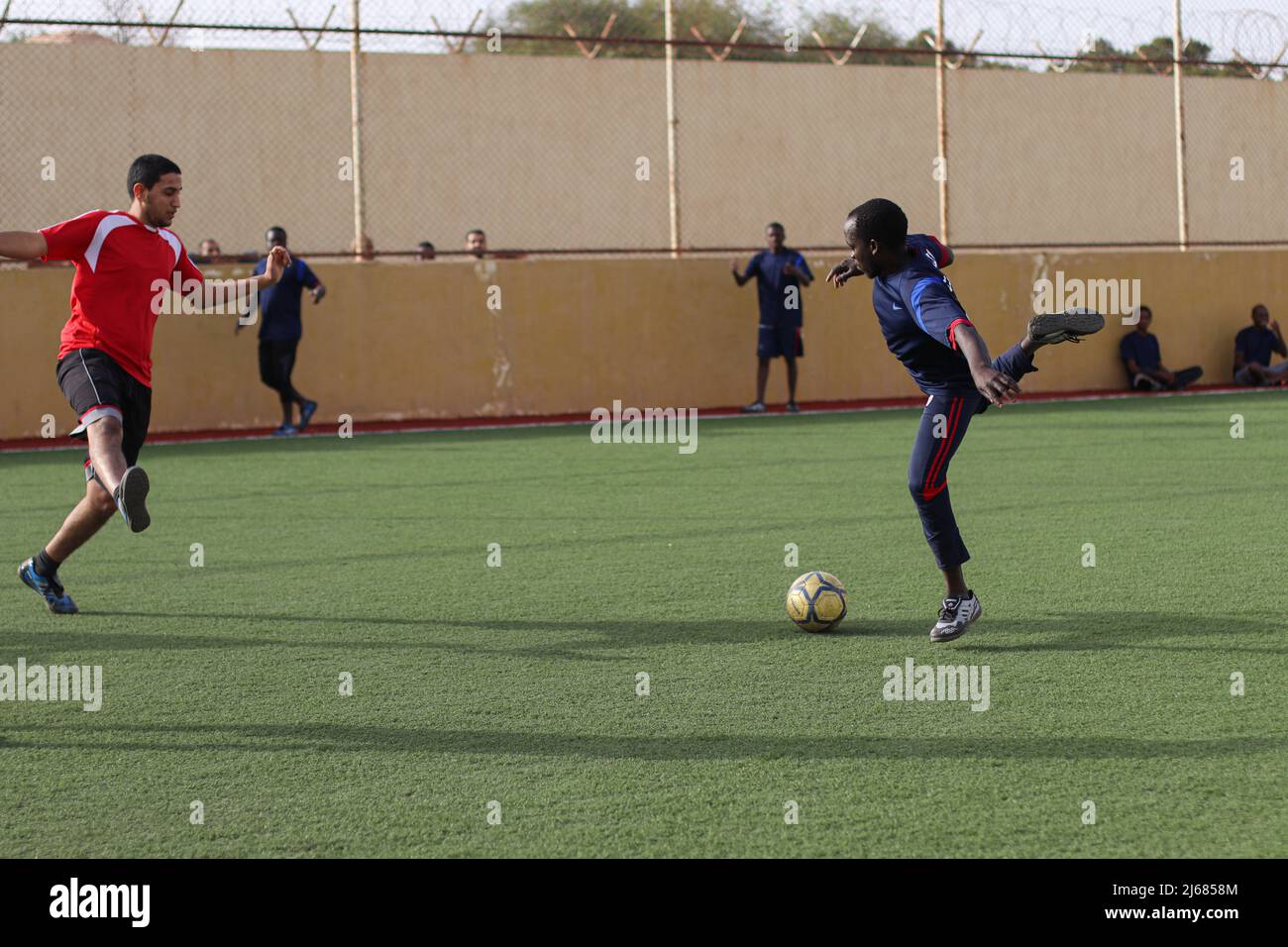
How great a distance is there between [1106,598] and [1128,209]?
88.9 ft

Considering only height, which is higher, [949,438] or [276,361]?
[276,361]

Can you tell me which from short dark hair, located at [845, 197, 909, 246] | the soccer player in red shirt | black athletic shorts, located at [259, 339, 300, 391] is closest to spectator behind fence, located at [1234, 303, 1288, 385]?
black athletic shorts, located at [259, 339, 300, 391]

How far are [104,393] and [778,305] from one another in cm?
1180

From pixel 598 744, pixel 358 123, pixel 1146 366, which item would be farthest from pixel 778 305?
pixel 598 744

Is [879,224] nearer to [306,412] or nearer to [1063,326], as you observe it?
[1063,326]

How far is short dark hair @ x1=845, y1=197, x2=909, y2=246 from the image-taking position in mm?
6070

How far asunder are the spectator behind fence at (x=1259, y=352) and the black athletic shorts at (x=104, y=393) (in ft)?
56.9

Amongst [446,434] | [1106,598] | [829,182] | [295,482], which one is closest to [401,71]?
[829,182]

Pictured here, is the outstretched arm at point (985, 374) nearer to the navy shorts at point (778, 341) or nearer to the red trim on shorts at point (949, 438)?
the red trim on shorts at point (949, 438)

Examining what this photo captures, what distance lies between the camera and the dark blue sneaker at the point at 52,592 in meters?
7.18

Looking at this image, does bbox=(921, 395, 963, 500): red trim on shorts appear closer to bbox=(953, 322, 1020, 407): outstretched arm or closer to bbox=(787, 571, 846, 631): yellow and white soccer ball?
bbox=(787, 571, 846, 631): yellow and white soccer ball

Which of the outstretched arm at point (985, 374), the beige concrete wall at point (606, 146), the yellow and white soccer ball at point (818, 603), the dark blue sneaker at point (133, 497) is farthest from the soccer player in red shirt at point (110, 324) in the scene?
the beige concrete wall at point (606, 146)

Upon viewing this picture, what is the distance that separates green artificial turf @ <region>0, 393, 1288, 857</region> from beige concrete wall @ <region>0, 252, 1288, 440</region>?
210 inches

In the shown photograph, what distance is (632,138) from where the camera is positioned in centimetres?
2945
